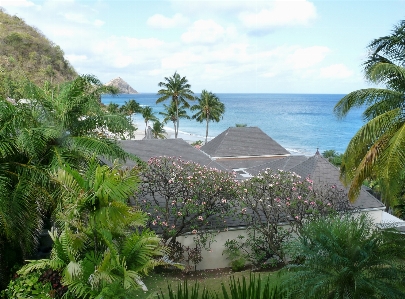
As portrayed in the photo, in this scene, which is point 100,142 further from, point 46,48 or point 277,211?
point 46,48

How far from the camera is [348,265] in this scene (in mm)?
6754

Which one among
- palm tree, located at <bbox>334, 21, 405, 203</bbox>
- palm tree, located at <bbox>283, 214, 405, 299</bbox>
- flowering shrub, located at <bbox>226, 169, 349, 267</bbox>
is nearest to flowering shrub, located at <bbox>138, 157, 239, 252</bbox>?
flowering shrub, located at <bbox>226, 169, 349, 267</bbox>

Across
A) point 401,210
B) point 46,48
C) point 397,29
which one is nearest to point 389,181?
point 397,29

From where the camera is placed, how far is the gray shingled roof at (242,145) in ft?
101

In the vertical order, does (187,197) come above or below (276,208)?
above

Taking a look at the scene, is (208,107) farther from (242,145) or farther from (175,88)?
(242,145)

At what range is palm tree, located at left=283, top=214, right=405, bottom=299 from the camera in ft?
21.9

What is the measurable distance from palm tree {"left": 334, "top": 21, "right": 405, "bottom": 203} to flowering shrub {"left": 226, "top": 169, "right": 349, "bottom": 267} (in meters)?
1.90

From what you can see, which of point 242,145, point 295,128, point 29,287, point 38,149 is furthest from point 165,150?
point 295,128

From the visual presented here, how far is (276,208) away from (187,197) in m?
3.37

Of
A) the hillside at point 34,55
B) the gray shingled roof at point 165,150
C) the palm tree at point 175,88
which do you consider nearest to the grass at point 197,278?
the gray shingled roof at point 165,150

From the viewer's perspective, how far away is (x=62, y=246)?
7.32 m

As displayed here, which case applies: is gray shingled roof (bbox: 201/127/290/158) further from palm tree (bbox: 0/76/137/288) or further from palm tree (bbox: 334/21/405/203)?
palm tree (bbox: 0/76/137/288)

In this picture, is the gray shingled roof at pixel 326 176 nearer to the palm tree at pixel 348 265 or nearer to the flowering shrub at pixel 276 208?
the flowering shrub at pixel 276 208
